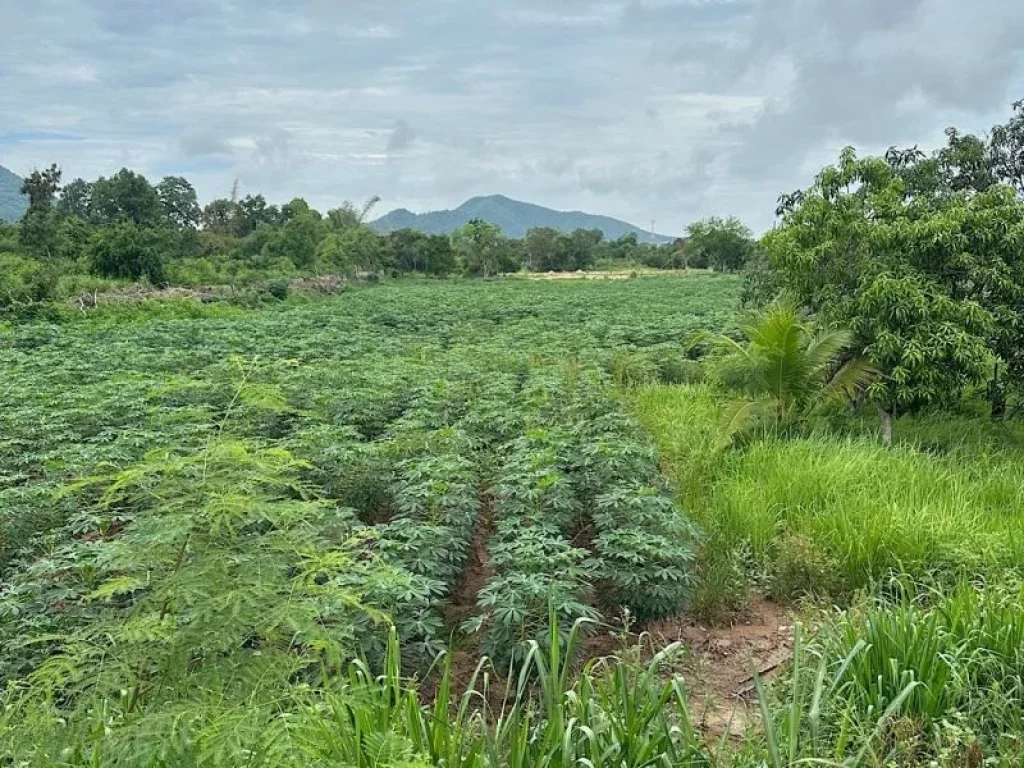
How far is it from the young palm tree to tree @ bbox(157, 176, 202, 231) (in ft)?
213

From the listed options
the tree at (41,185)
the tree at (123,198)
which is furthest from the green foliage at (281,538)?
the tree at (123,198)

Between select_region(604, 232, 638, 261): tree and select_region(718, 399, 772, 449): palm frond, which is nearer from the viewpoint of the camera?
select_region(718, 399, 772, 449): palm frond

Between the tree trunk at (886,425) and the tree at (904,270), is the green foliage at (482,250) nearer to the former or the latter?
the tree at (904,270)

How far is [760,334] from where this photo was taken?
8.65 metres

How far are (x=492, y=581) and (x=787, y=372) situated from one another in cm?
543

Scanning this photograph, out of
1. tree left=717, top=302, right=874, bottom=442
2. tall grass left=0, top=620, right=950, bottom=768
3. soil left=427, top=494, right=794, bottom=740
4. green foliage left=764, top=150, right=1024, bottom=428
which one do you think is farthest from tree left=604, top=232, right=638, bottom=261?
tall grass left=0, top=620, right=950, bottom=768

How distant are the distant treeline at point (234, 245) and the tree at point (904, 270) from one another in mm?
4689

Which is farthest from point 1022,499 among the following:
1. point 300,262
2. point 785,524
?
point 300,262

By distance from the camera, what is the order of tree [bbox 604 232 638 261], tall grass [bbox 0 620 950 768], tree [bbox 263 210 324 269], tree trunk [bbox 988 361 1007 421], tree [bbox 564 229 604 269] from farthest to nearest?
tree [bbox 604 232 638 261] < tree [bbox 564 229 604 269] < tree [bbox 263 210 324 269] < tree trunk [bbox 988 361 1007 421] < tall grass [bbox 0 620 950 768]

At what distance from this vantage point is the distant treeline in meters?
32.8

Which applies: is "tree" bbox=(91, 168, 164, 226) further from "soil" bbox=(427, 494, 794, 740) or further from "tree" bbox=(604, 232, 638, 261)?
"soil" bbox=(427, 494, 794, 740)

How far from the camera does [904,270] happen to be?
27.2ft

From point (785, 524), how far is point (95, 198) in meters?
62.4

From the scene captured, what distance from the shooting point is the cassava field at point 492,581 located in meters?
2.34
